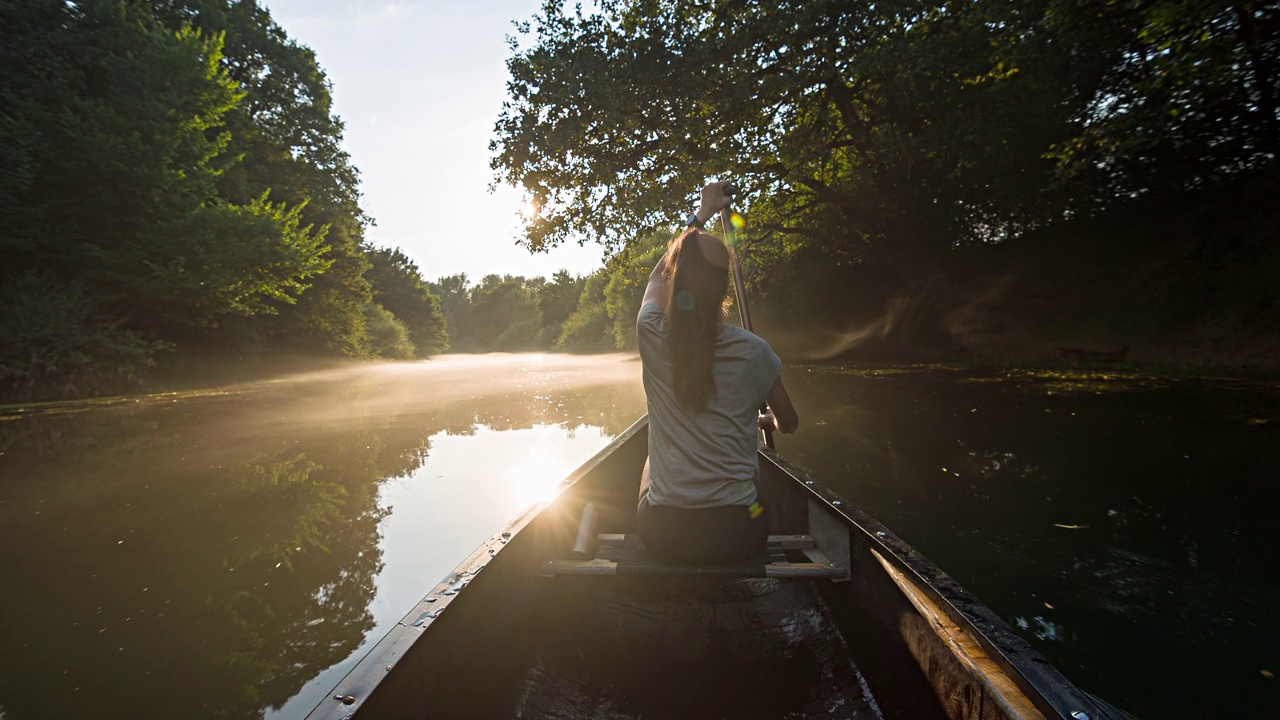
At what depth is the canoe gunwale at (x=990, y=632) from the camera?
42.6 inches

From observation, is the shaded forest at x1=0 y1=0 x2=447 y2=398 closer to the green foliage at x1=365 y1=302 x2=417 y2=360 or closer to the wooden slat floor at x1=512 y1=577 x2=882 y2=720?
the green foliage at x1=365 y1=302 x2=417 y2=360

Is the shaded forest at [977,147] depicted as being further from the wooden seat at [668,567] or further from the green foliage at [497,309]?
the green foliage at [497,309]

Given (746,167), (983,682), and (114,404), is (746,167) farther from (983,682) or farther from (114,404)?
(114,404)

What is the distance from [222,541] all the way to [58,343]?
40.4ft

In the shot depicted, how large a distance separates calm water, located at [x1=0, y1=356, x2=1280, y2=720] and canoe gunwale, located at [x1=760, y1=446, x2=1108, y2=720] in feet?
3.65

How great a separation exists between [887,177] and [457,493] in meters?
13.3

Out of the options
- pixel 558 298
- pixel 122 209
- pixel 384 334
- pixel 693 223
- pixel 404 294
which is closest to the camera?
pixel 693 223

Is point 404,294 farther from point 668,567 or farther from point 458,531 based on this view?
point 668,567

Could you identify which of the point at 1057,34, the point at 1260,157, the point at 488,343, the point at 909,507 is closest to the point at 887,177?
the point at 1057,34

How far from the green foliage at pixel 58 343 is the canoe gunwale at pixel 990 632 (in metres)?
16.1

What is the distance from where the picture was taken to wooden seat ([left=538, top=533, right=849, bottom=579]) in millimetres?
2055

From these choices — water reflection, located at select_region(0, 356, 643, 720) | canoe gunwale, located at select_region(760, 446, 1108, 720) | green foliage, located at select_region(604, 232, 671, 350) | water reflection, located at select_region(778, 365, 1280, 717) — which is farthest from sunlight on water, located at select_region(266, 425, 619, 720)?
green foliage, located at select_region(604, 232, 671, 350)

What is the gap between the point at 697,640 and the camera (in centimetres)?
226

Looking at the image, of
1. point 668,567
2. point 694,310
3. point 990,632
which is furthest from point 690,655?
point 694,310
